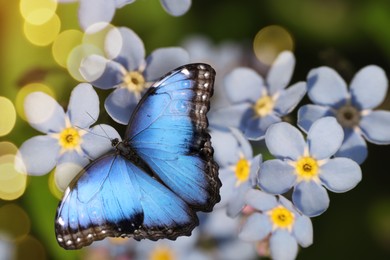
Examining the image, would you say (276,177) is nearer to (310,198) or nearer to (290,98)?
(310,198)

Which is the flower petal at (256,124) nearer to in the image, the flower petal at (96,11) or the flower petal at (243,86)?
the flower petal at (243,86)

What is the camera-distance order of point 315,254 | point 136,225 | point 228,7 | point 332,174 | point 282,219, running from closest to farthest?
point 136,225
point 332,174
point 282,219
point 315,254
point 228,7

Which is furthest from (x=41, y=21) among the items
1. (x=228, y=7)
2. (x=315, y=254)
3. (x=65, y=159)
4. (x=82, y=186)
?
(x=315, y=254)

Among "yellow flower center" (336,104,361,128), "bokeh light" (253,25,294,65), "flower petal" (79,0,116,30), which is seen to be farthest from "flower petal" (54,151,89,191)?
"bokeh light" (253,25,294,65)

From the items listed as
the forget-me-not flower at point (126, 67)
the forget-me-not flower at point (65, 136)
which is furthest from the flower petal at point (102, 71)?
the forget-me-not flower at point (65, 136)

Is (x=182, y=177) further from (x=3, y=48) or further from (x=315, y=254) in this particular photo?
(x=3, y=48)
